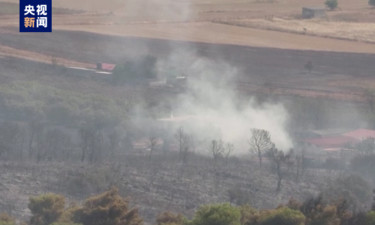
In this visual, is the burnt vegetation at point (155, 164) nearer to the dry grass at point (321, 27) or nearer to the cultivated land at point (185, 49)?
the cultivated land at point (185, 49)

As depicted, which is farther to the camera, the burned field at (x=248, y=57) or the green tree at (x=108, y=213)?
the burned field at (x=248, y=57)

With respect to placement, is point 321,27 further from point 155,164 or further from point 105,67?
point 155,164

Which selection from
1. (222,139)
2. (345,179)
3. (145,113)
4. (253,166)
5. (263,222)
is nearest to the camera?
(263,222)

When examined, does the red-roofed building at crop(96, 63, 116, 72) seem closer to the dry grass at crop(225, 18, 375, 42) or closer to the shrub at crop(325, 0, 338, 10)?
the dry grass at crop(225, 18, 375, 42)

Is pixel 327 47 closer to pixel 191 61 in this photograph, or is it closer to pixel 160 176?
pixel 191 61

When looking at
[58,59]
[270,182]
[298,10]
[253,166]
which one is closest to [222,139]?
[253,166]

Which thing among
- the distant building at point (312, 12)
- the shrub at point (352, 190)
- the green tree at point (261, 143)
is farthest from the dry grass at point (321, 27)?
the shrub at point (352, 190)
